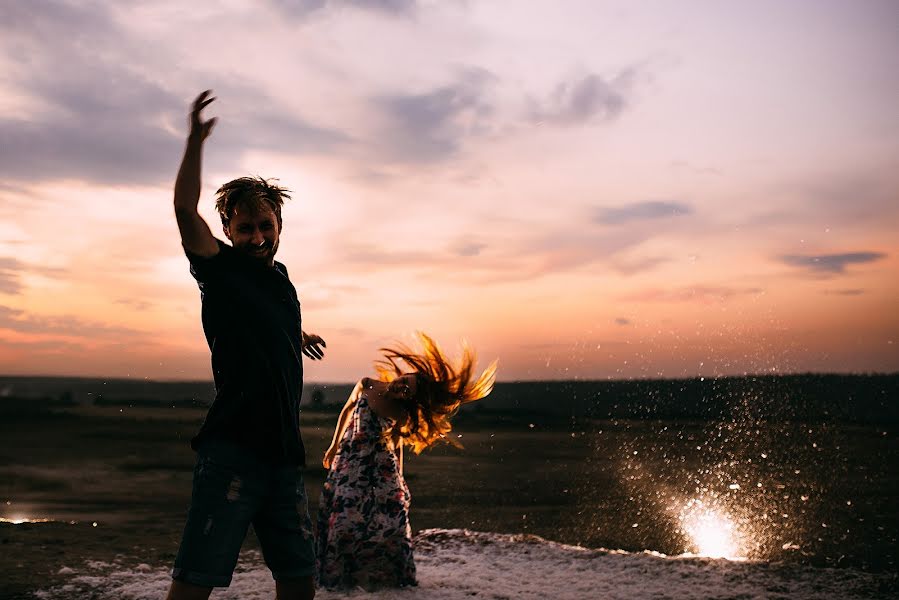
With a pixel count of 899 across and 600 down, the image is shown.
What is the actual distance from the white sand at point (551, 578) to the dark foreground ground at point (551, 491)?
47cm

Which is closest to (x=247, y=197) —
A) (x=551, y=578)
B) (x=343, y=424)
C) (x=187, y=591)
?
(x=187, y=591)

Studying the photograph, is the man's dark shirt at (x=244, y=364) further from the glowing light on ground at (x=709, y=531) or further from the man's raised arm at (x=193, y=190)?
the glowing light on ground at (x=709, y=531)

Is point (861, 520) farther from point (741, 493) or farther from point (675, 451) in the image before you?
point (675, 451)

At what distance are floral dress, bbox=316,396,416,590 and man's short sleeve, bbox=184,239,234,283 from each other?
7.10 feet

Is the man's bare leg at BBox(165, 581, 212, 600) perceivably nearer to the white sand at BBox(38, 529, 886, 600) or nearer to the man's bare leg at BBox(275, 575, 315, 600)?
the man's bare leg at BBox(275, 575, 315, 600)

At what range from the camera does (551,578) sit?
5.46 meters

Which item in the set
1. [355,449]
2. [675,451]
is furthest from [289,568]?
[675,451]

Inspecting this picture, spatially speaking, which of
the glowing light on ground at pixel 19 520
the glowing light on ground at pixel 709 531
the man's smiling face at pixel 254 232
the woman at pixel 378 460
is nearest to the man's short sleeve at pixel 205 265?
the man's smiling face at pixel 254 232

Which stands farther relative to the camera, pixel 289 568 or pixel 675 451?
pixel 675 451

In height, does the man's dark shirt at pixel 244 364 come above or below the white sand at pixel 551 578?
above

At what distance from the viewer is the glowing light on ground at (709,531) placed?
663 cm

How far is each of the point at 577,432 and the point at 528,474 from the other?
960cm

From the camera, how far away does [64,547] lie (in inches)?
251

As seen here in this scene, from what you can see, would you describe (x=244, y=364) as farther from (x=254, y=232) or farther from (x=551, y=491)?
(x=551, y=491)
